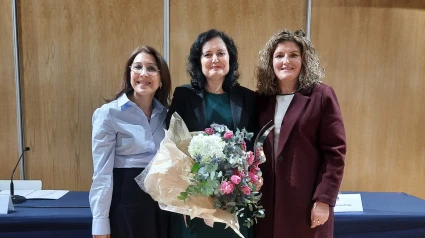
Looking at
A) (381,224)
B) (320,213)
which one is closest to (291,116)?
(320,213)

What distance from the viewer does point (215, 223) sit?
146 centimetres

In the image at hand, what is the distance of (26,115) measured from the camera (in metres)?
2.55

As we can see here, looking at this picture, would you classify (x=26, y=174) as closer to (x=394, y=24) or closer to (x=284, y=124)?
(x=284, y=124)

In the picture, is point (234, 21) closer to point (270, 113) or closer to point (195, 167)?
point (270, 113)

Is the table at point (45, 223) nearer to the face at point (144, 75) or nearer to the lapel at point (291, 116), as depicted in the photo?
the face at point (144, 75)

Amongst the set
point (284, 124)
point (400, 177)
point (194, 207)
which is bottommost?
point (400, 177)

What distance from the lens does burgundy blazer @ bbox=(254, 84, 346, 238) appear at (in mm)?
1459

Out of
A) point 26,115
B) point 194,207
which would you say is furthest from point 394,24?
point 26,115

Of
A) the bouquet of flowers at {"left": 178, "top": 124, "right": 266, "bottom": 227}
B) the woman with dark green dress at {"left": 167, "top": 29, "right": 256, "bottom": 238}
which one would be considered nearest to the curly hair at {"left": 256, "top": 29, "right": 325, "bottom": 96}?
the woman with dark green dress at {"left": 167, "top": 29, "right": 256, "bottom": 238}

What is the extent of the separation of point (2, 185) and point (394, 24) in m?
3.36

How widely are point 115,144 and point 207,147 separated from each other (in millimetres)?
553

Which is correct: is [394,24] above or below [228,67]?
above

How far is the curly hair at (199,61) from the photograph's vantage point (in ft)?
5.12

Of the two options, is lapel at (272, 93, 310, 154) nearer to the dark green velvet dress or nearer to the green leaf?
the dark green velvet dress
